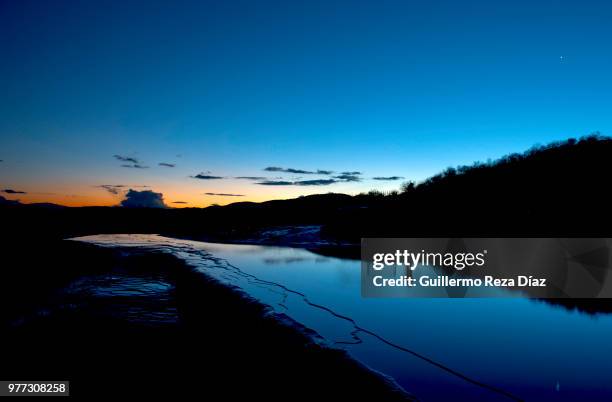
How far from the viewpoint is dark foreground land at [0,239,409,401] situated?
20.7 ft

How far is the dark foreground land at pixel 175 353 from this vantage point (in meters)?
6.30

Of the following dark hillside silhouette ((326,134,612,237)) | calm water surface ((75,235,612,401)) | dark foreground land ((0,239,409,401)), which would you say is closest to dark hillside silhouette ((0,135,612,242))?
dark hillside silhouette ((326,134,612,237))

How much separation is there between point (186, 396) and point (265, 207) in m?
118

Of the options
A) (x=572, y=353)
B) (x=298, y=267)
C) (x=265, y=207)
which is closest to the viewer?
(x=572, y=353)

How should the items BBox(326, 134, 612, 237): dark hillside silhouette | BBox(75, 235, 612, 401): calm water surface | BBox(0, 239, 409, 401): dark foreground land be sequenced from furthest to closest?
BBox(326, 134, 612, 237): dark hillside silhouette → BBox(75, 235, 612, 401): calm water surface → BBox(0, 239, 409, 401): dark foreground land

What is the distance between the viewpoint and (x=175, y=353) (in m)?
7.69

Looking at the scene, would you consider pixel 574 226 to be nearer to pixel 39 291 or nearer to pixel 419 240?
pixel 419 240

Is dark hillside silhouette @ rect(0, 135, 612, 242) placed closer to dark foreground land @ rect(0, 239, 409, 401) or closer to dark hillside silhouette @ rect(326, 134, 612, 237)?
dark hillside silhouette @ rect(326, 134, 612, 237)

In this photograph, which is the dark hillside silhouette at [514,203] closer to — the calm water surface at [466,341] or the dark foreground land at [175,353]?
the calm water surface at [466,341]

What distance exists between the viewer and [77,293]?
13305 millimetres

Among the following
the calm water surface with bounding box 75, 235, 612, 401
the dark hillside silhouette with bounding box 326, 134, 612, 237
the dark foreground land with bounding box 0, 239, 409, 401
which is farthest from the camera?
the dark hillside silhouette with bounding box 326, 134, 612, 237

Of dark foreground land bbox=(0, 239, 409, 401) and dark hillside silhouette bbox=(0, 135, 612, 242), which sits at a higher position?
dark hillside silhouette bbox=(0, 135, 612, 242)

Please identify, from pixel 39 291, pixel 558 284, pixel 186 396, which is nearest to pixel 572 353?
pixel 186 396

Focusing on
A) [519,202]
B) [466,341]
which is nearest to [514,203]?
[519,202]
